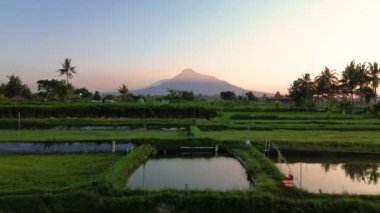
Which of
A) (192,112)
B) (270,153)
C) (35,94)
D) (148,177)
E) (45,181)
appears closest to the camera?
(45,181)

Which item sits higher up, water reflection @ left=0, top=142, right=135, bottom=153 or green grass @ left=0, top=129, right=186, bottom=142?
green grass @ left=0, top=129, right=186, bottom=142

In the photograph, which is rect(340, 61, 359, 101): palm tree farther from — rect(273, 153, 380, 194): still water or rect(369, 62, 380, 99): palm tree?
rect(273, 153, 380, 194): still water

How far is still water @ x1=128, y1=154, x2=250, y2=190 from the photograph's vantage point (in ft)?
38.2

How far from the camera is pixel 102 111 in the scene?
34.5 meters

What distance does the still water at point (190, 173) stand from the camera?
458 inches

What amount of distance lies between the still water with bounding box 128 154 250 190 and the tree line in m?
38.8

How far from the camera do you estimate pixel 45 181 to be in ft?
34.8

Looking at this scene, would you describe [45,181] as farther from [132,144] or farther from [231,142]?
[231,142]

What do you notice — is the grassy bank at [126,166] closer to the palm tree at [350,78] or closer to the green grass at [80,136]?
Result: the green grass at [80,136]

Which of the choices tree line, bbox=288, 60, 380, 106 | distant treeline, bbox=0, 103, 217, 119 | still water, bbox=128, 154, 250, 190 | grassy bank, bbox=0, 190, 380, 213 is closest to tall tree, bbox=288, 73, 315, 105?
tree line, bbox=288, 60, 380, 106

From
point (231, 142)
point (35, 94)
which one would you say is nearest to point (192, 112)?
point (231, 142)

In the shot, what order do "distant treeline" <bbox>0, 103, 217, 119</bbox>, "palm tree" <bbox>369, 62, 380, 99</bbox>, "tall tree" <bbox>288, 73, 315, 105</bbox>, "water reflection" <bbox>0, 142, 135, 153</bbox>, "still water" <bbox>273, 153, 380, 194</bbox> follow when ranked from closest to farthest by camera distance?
"still water" <bbox>273, 153, 380, 194</bbox>, "water reflection" <bbox>0, 142, 135, 153</bbox>, "distant treeline" <bbox>0, 103, 217, 119</bbox>, "palm tree" <bbox>369, 62, 380, 99</bbox>, "tall tree" <bbox>288, 73, 315, 105</bbox>

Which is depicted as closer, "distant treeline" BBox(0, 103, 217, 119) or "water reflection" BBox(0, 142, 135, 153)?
"water reflection" BBox(0, 142, 135, 153)

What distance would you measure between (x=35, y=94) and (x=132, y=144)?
63245 mm
